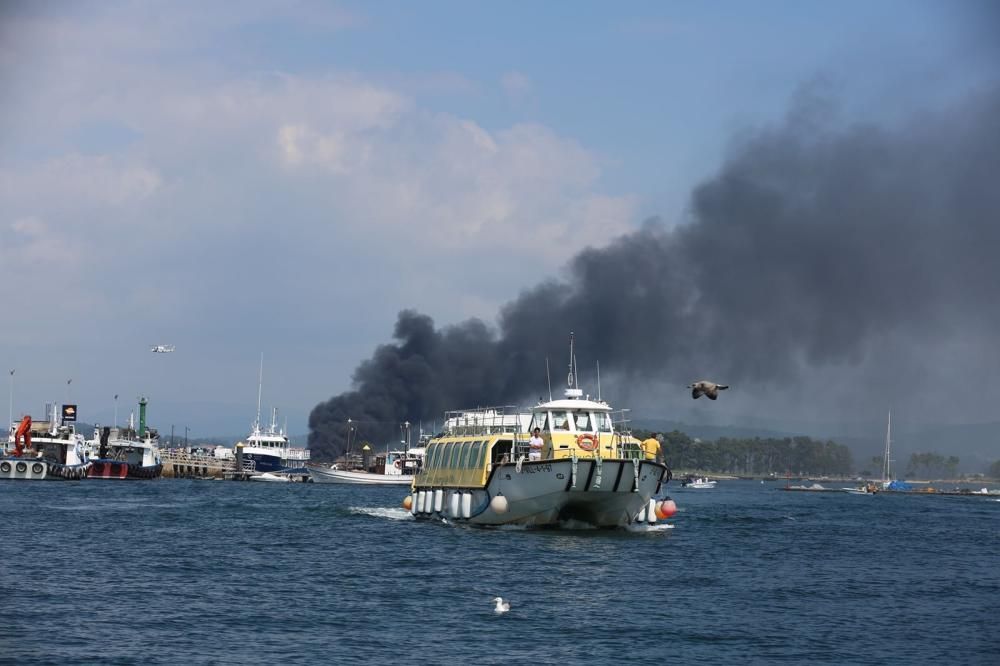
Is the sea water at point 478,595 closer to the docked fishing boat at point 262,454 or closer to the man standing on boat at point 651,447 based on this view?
the man standing on boat at point 651,447

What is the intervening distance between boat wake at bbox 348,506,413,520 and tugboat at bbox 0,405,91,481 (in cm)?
5685

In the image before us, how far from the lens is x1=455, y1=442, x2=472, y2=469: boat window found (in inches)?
2751

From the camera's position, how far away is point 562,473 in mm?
59562

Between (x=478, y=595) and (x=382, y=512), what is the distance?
169 feet

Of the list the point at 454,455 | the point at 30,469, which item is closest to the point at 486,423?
the point at 454,455

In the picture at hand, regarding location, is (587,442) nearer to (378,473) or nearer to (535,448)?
(535,448)

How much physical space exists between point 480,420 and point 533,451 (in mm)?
15106

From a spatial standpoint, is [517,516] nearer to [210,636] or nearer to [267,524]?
[267,524]

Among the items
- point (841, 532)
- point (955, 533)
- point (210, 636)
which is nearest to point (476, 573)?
point (210, 636)

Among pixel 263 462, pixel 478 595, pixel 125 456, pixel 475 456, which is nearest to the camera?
pixel 478 595

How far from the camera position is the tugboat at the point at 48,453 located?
139 m

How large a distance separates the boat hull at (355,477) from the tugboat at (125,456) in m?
23.4

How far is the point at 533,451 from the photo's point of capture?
6144 centimetres

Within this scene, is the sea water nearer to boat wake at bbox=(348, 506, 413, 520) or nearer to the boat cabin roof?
the boat cabin roof
